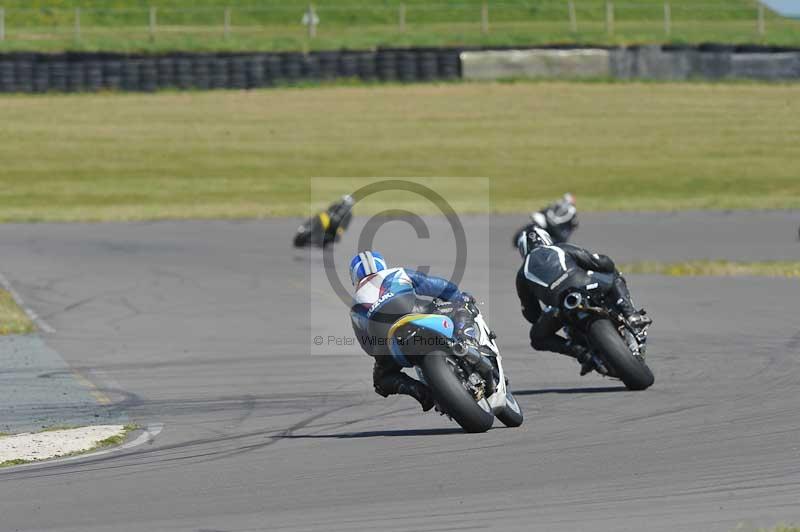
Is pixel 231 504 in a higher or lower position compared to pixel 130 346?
higher

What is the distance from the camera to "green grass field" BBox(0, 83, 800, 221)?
32719mm

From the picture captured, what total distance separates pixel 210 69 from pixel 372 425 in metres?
30.8

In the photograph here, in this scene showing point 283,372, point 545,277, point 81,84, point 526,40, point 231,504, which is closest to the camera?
point 231,504

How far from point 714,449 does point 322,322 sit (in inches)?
331

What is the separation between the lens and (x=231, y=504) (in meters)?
7.38

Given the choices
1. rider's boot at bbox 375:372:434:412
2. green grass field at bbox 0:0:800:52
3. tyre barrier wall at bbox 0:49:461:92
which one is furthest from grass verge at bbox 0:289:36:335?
green grass field at bbox 0:0:800:52

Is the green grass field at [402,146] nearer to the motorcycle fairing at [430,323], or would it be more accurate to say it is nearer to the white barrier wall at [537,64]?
the white barrier wall at [537,64]

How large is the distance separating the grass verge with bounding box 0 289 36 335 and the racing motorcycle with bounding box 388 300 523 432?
770 cm

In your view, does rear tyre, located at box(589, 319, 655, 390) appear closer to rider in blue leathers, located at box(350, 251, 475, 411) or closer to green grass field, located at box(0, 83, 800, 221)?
rider in blue leathers, located at box(350, 251, 475, 411)

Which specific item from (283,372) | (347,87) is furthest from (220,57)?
(283,372)

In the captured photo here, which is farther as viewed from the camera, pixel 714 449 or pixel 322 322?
pixel 322 322

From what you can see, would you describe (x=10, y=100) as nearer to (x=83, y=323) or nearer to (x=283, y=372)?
(x=83, y=323)

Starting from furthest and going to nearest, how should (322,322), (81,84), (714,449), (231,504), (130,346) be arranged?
(81,84) → (322,322) → (130,346) → (714,449) → (231,504)

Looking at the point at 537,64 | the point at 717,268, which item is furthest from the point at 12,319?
the point at 537,64
